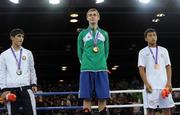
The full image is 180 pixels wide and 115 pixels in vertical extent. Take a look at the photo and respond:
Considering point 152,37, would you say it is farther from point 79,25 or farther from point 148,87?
point 79,25

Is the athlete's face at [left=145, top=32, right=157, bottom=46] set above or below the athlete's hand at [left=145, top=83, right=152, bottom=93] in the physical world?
above

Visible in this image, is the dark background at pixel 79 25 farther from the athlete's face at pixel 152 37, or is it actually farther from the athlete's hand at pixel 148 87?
the athlete's hand at pixel 148 87

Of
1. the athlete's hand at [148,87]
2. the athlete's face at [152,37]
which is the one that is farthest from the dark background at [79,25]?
the athlete's hand at [148,87]

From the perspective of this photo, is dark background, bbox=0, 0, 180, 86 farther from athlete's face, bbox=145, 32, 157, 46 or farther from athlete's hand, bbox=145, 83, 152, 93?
athlete's hand, bbox=145, 83, 152, 93

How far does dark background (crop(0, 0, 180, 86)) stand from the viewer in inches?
480

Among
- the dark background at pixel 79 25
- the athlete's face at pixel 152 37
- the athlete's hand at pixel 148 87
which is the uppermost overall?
the dark background at pixel 79 25

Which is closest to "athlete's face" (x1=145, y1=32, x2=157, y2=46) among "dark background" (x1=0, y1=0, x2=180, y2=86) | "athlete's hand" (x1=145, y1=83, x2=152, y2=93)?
"athlete's hand" (x1=145, y1=83, x2=152, y2=93)

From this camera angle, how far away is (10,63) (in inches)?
242

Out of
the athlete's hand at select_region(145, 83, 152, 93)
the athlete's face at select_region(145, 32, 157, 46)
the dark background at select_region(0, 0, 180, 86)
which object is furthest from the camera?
the dark background at select_region(0, 0, 180, 86)

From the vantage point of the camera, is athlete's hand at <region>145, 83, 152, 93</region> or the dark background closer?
athlete's hand at <region>145, 83, 152, 93</region>

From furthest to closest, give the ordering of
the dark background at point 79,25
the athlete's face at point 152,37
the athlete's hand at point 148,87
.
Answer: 1. the dark background at point 79,25
2. the athlete's face at point 152,37
3. the athlete's hand at point 148,87

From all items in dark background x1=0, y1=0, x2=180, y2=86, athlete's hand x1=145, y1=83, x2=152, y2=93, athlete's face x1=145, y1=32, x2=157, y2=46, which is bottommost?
athlete's hand x1=145, y1=83, x2=152, y2=93

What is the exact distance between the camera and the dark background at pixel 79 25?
12.2m

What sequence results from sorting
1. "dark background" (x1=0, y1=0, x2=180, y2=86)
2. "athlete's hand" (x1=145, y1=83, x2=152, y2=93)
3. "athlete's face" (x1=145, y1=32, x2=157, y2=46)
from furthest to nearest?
"dark background" (x1=0, y1=0, x2=180, y2=86) → "athlete's face" (x1=145, y1=32, x2=157, y2=46) → "athlete's hand" (x1=145, y1=83, x2=152, y2=93)
